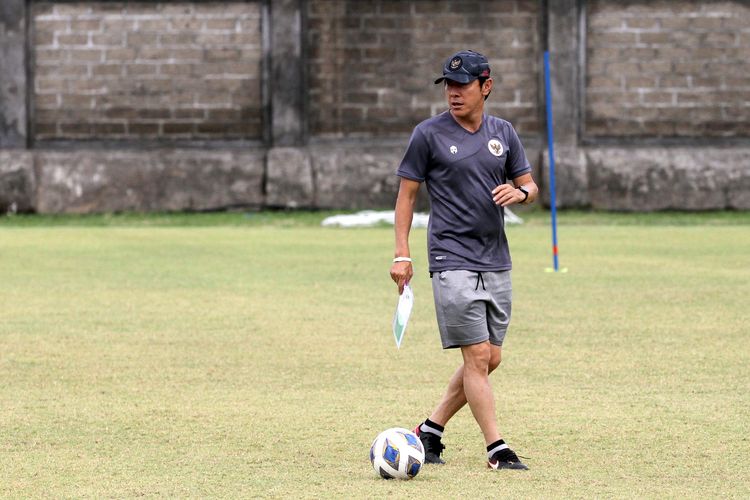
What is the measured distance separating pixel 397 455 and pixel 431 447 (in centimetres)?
57

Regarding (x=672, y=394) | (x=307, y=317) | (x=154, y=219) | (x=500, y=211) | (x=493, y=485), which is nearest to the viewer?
(x=493, y=485)

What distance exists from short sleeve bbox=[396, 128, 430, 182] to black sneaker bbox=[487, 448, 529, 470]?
4.23 ft

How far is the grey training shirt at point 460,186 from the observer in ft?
23.2

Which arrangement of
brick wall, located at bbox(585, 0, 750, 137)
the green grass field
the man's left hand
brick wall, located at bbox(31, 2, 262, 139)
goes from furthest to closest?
1. brick wall, located at bbox(585, 0, 750, 137)
2. brick wall, located at bbox(31, 2, 262, 139)
3. the man's left hand
4. the green grass field

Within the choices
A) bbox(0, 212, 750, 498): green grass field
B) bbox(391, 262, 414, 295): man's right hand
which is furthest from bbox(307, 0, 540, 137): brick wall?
bbox(391, 262, 414, 295): man's right hand

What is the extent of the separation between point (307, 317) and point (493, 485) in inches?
255

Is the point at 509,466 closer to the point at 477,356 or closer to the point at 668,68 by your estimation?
the point at 477,356

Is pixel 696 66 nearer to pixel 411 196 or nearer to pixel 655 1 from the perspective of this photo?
pixel 655 1

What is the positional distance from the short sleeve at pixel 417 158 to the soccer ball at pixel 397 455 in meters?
1.20

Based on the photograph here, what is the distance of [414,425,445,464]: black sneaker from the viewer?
23.5 feet

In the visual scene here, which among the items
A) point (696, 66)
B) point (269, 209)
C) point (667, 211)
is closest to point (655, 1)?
point (696, 66)

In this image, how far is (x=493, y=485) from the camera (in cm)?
656

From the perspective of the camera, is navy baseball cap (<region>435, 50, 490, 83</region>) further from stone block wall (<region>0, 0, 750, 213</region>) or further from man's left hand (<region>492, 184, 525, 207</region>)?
stone block wall (<region>0, 0, 750, 213</region>)

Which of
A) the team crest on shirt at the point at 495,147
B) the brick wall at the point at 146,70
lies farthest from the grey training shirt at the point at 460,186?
the brick wall at the point at 146,70
